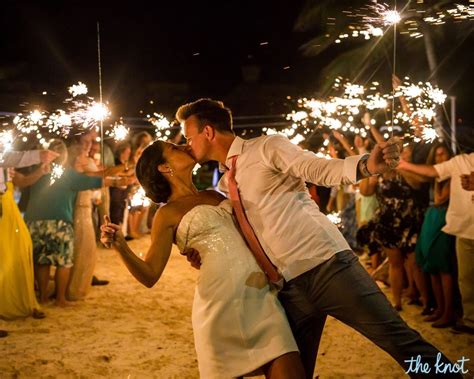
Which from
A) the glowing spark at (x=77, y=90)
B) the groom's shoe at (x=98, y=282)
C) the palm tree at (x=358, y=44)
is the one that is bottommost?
the groom's shoe at (x=98, y=282)

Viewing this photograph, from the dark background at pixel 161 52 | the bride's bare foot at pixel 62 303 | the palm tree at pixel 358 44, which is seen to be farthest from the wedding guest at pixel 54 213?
the palm tree at pixel 358 44

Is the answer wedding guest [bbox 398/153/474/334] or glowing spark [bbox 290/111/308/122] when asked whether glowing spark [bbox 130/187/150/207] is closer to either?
glowing spark [bbox 290/111/308/122]

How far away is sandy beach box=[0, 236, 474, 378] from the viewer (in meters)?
4.73

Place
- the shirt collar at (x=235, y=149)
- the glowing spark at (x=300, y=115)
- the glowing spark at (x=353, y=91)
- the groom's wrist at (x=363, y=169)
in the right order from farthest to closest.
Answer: the glowing spark at (x=300, y=115)
the glowing spark at (x=353, y=91)
the shirt collar at (x=235, y=149)
the groom's wrist at (x=363, y=169)

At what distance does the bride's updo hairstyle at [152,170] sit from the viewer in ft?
10.4

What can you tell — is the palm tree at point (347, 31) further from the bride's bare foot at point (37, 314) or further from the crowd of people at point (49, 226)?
the bride's bare foot at point (37, 314)

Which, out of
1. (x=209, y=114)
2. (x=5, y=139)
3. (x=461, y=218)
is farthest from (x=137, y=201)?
(x=209, y=114)

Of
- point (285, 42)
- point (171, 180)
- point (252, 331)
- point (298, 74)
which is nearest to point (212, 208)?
point (171, 180)

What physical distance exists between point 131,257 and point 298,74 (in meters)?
19.3

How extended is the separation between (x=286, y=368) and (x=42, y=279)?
4.84 meters

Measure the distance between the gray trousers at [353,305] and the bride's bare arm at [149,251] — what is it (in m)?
0.68

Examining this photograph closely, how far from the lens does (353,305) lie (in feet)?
8.88

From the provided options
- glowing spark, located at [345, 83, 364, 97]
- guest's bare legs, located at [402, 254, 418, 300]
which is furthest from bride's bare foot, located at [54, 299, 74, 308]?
glowing spark, located at [345, 83, 364, 97]

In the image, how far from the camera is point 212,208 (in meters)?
3.04
